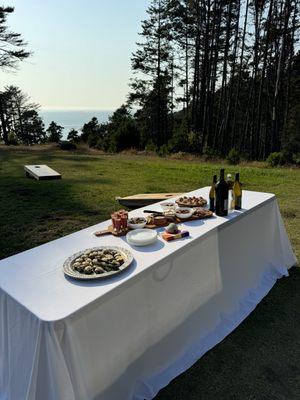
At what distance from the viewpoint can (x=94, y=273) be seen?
158cm

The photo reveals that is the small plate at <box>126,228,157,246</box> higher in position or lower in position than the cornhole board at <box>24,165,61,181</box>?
higher

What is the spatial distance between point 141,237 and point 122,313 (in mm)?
541

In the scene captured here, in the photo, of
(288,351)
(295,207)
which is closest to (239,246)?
(288,351)

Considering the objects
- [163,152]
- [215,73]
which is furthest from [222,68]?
[163,152]

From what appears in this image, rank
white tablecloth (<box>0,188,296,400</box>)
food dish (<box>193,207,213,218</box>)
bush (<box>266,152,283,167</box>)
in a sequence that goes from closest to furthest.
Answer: white tablecloth (<box>0,188,296,400</box>), food dish (<box>193,207,213,218</box>), bush (<box>266,152,283,167</box>)

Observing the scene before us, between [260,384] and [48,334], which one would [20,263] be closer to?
[48,334]

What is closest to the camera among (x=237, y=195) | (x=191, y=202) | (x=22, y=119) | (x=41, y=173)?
(x=237, y=195)

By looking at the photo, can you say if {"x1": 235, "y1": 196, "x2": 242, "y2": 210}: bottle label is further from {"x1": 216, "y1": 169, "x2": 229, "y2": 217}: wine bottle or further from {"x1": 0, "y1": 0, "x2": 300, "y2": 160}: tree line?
{"x1": 0, "y1": 0, "x2": 300, "y2": 160}: tree line

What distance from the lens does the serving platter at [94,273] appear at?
5.08ft

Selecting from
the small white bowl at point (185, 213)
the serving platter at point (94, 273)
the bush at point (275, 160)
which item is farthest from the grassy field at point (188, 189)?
the bush at point (275, 160)

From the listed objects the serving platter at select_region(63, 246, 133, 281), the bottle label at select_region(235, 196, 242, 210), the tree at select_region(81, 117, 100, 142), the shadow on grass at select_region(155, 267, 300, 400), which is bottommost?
the shadow on grass at select_region(155, 267, 300, 400)

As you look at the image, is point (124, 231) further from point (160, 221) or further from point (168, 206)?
point (168, 206)

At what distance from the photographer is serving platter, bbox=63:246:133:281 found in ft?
5.08

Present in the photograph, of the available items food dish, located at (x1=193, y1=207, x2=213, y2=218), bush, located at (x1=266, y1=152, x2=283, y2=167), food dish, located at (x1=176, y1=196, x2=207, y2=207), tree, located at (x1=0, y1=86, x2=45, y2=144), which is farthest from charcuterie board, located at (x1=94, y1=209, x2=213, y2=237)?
tree, located at (x1=0, y1=86, x2=45, y2=144)
